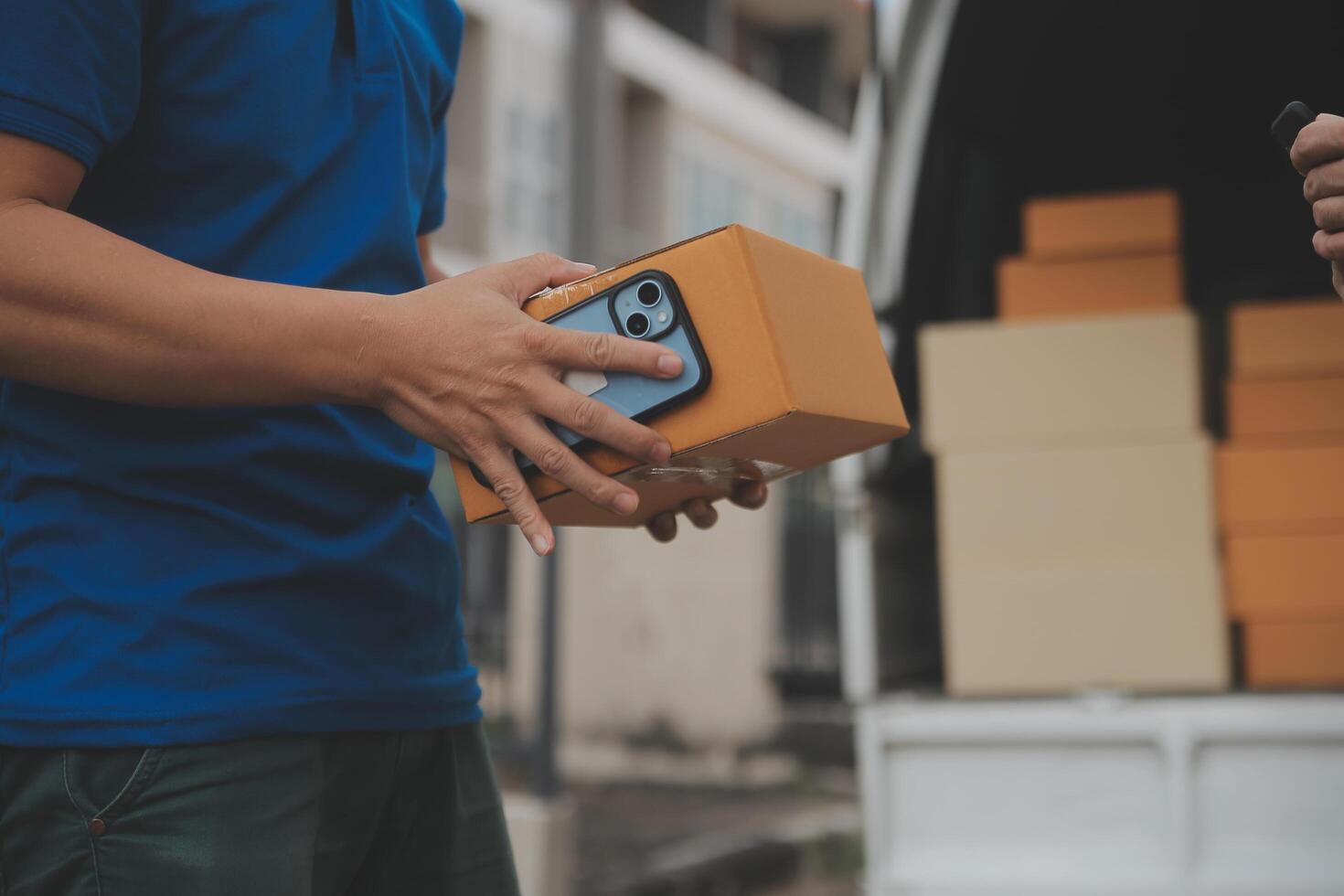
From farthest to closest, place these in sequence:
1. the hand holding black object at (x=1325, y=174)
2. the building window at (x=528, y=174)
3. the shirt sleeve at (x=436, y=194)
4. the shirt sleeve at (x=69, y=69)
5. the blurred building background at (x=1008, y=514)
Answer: the building window at (x=528, y=174), the blurred building background at (x=1008, y=514), the shirt sleeve at (x=436, y=194), the hand holding black object at (x=1325, y=174), the shirt sleeve at (x=69, y=69)

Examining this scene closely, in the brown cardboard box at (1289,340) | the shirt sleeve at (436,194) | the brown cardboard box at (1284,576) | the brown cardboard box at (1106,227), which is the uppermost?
the brown cardboard box at (1106,227)

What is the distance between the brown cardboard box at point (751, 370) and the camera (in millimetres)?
1048

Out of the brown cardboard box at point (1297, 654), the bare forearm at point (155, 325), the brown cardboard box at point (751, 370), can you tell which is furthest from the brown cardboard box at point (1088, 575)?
the bare forearm at point (155, 325)

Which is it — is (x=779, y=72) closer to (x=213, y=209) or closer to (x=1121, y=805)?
(x=1121, y=805)

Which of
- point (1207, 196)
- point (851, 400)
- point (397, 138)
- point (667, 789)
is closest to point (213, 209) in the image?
point (397, 138)

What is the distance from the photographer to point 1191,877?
2.32 metres

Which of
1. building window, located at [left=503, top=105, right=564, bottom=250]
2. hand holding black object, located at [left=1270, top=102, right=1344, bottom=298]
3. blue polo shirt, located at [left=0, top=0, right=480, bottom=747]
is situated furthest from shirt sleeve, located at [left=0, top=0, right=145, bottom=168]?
building window, located at [left=503, top=105, right=564, bottom=250]

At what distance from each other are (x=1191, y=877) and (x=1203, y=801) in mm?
132

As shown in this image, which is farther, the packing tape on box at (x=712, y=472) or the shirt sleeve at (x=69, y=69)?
the packing tape on box at (x=712, y=472)

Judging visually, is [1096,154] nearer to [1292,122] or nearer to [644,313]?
[1292,122]

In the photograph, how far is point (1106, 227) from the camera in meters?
2.92

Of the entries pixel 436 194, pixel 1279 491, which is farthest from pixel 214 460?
pixel 1279 491

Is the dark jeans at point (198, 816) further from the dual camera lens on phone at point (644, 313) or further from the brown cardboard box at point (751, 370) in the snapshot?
the dual camera lens on phone at point (644, 313)

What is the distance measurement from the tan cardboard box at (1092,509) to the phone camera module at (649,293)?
179 cm
